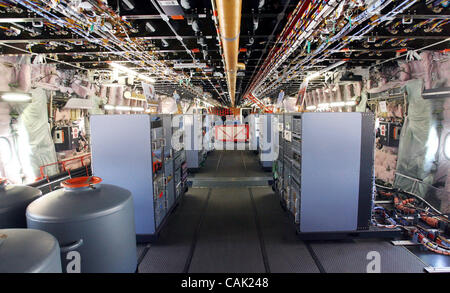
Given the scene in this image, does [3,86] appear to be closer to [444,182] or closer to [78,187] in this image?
[78,187]

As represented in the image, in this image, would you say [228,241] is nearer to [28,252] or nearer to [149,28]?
[28,252]

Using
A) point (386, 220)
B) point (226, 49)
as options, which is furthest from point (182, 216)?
point (386, 220)

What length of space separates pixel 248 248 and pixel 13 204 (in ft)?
11.6

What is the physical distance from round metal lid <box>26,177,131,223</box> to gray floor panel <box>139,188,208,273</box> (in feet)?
5.45

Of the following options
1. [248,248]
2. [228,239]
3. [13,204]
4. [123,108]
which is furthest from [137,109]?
[13,204]

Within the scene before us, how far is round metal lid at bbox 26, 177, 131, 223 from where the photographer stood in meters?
2.31

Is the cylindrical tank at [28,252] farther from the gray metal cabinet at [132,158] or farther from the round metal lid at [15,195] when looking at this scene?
the gray metal cabinet at [132,158]

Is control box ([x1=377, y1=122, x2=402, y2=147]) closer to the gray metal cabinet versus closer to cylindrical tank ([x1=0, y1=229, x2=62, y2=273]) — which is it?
the gray metal cabinet

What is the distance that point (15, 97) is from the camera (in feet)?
20.2

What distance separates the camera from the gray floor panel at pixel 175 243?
12.6 feet

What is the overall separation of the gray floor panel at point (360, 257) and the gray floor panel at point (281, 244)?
0.28 m

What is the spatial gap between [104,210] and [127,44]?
14.3ft

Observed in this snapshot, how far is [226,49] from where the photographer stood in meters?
4.33

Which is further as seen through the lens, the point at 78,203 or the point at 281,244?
the point at 281,244
